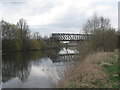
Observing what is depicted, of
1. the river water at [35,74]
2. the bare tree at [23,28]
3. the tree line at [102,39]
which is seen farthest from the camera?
the bare tree at [23,28]

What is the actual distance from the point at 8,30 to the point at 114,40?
26648mm

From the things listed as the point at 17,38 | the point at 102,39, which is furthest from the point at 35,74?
the point at 17,38

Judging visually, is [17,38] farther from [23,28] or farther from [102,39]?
[102,39]

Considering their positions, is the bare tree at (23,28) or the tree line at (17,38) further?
the bare tree at (23,28)

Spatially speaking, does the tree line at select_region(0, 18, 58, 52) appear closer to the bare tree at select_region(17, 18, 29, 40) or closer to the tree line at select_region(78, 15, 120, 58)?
the bare tree at select_region(17, 18, 29, 40)

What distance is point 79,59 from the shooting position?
43.1 ft

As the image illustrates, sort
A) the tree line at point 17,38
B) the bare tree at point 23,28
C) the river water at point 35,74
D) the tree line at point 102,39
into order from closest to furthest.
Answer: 1. the river water at point 35,74
2. the tree line at point 102,39
3. the tree line at point 17,38
4. the bare tree at point 23,28

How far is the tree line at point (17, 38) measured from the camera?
39.0 m

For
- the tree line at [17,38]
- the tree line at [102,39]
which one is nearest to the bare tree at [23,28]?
the tree line at [17,38]

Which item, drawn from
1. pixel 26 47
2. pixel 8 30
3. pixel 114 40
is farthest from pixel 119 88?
pixel 26 47

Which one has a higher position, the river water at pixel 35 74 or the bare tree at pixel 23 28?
the bare tree at pixel 23 28

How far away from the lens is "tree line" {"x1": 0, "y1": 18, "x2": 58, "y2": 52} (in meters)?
39.0

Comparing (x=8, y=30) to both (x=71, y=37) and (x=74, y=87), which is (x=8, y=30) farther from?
(x=74, y=87)

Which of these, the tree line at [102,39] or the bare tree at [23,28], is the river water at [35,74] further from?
the bare tree at [23,28]
